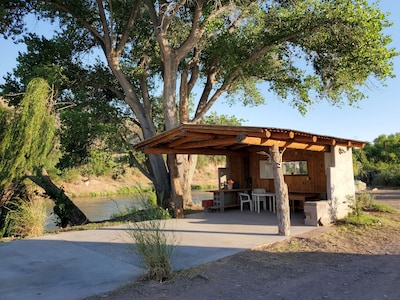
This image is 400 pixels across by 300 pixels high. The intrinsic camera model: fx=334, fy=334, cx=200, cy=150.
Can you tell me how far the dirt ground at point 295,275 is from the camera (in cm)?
403

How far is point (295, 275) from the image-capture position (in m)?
4.66

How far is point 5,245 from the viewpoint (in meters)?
7.25

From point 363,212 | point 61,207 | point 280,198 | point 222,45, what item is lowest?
point 363,212

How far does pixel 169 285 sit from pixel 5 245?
477cm

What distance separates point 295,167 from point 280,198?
4.11 meters

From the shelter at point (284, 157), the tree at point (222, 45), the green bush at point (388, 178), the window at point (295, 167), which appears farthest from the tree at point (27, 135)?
the green bush at point (388, 178)

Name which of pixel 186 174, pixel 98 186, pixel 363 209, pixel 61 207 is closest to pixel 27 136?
pixel 61 207

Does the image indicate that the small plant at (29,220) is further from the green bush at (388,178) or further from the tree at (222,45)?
the green bush at (388,178)

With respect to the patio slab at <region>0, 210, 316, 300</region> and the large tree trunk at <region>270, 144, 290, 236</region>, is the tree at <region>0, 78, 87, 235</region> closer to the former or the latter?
the patio slab at <region>0, 210, 316, 300</region>

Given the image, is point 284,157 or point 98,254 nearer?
point 98,254

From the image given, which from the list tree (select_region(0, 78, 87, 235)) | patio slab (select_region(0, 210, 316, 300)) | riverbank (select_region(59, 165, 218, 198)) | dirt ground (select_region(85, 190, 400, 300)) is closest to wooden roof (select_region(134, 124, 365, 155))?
patio slab (select_region(0, 210, 316, 300))

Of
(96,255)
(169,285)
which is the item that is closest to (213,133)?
(96,255)

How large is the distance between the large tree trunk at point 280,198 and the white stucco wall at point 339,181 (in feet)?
6.11

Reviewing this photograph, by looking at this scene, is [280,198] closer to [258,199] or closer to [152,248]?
[152,248]
